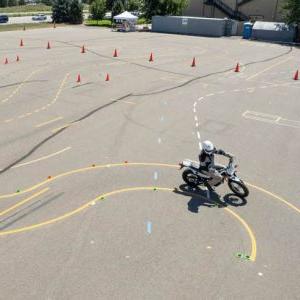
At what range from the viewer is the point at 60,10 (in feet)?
238

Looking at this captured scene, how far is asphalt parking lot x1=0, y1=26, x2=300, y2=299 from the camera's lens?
800 cm

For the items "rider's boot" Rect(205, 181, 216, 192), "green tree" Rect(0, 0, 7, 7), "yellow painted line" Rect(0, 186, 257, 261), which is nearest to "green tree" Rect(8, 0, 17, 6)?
"green tree" Rect(0, 0, 7, 7)

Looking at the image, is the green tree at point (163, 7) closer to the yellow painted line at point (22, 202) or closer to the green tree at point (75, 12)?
the green tree at point (75, 12)

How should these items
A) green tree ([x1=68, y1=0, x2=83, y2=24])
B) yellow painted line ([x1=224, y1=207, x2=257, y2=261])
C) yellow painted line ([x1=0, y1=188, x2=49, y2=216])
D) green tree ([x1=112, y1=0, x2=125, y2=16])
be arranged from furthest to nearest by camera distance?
green tree ([x1=112, y1=0, x2=125, y2=16]) < green tree ([x1=68, y1=0, x2=83, y2=24]) < yellow painted line ([x1=0, y1=188, x2=49, y2=216]) < yellow painted line ([x1=224, y1=207, x2=257, y2=261])

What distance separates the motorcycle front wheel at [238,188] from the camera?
36.5ft

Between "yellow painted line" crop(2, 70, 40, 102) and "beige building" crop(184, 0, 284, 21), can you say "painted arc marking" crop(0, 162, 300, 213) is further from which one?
"beige building" crop(184, 0, 284, 21)

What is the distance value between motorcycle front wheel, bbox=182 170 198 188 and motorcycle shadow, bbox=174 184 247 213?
0.15m

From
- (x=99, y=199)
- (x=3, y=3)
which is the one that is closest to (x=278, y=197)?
(x=99, y=199)

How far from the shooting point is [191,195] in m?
11.5

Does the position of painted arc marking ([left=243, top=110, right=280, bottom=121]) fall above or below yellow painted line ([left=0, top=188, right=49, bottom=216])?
above

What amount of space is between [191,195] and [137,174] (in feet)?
6.91

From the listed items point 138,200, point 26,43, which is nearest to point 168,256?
point 138,200

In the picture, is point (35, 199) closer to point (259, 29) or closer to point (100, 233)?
point (100, 233)

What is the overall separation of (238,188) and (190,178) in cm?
146
